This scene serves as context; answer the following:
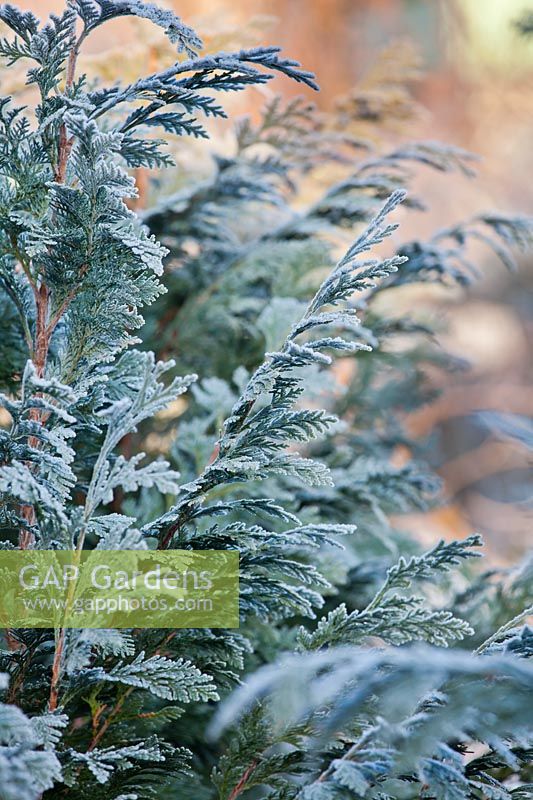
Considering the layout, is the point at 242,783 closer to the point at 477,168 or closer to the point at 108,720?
the point at 108,720

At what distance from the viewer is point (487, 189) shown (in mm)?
3574

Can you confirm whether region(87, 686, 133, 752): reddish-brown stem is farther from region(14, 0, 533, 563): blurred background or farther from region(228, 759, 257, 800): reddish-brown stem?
region(14, 0, 533, 563): blurred background

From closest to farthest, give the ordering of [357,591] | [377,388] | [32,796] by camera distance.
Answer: [32,796] → [357,591] → [377,388]

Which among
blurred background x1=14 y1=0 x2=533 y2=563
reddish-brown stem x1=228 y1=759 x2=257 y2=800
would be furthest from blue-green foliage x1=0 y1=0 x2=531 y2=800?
blurred background x1=14 y1=0 x2=533 y2=563

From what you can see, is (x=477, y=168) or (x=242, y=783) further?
(x=477, y=168)

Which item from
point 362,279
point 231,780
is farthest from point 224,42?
point 231,780

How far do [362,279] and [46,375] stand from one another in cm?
27

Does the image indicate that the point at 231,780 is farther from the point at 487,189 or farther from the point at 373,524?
the point at 487,189

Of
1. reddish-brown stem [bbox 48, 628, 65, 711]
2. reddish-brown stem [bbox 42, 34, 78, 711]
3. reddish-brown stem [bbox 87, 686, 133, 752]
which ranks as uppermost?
reddish-brown stem [bbox 42, 34, 78, 711]

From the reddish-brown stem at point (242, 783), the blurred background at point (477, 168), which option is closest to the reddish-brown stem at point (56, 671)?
the reddish-brown stem at point (242, 783)

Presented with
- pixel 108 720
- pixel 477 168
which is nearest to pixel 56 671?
pixel 108 720

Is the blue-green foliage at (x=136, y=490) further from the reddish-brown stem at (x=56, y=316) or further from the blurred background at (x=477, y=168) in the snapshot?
the blurred background at (x=477, y=168)

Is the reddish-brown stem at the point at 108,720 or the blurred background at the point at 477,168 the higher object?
the blurred background at the point at 477,168

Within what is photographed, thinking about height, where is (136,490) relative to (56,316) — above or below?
below
